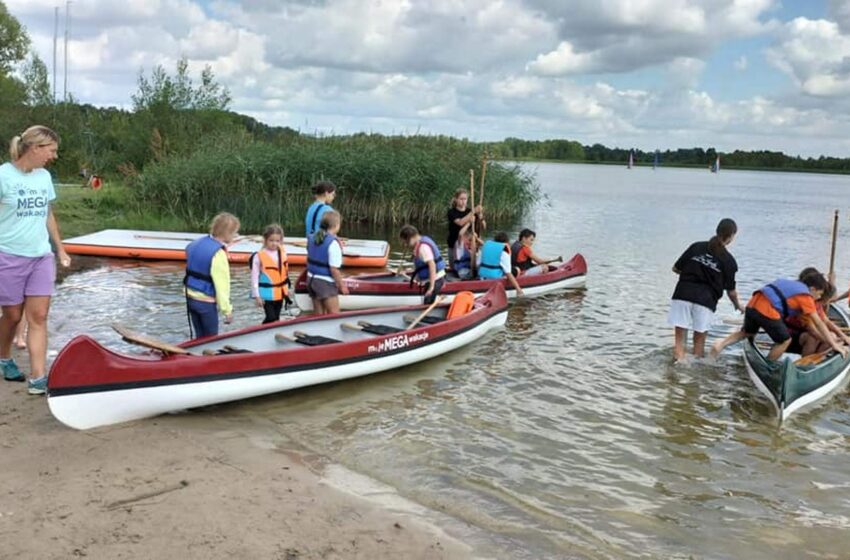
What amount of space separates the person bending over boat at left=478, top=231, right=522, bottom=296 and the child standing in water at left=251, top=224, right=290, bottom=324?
4.40 m

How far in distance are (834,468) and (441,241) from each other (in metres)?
14.2

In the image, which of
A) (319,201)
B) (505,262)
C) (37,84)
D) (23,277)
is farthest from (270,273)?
(37,84)

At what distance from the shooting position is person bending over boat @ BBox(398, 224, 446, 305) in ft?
27.6

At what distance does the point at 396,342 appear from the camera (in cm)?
694

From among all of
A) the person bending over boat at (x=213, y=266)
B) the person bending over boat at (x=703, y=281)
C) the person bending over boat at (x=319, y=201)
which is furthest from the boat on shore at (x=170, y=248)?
the person bending over boat at (x=703, y=281)

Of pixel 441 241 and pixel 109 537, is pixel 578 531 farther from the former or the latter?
pixel 441 241

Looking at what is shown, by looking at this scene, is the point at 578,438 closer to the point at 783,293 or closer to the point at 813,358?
the point at 783,293

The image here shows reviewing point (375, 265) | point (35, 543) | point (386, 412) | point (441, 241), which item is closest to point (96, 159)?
point (441, 241)

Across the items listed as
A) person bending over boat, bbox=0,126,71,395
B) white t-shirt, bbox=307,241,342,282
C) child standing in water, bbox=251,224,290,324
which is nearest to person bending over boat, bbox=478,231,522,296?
white t-shirt, bbox=307,241,342,282

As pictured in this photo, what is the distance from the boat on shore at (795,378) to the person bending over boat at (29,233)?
617cm

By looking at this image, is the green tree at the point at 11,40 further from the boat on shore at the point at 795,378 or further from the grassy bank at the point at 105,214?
the boat on shore at the point at 795,378

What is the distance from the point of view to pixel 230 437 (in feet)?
16.7

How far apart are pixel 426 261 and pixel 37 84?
29005 millimetres

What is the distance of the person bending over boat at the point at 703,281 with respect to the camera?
745 cm
